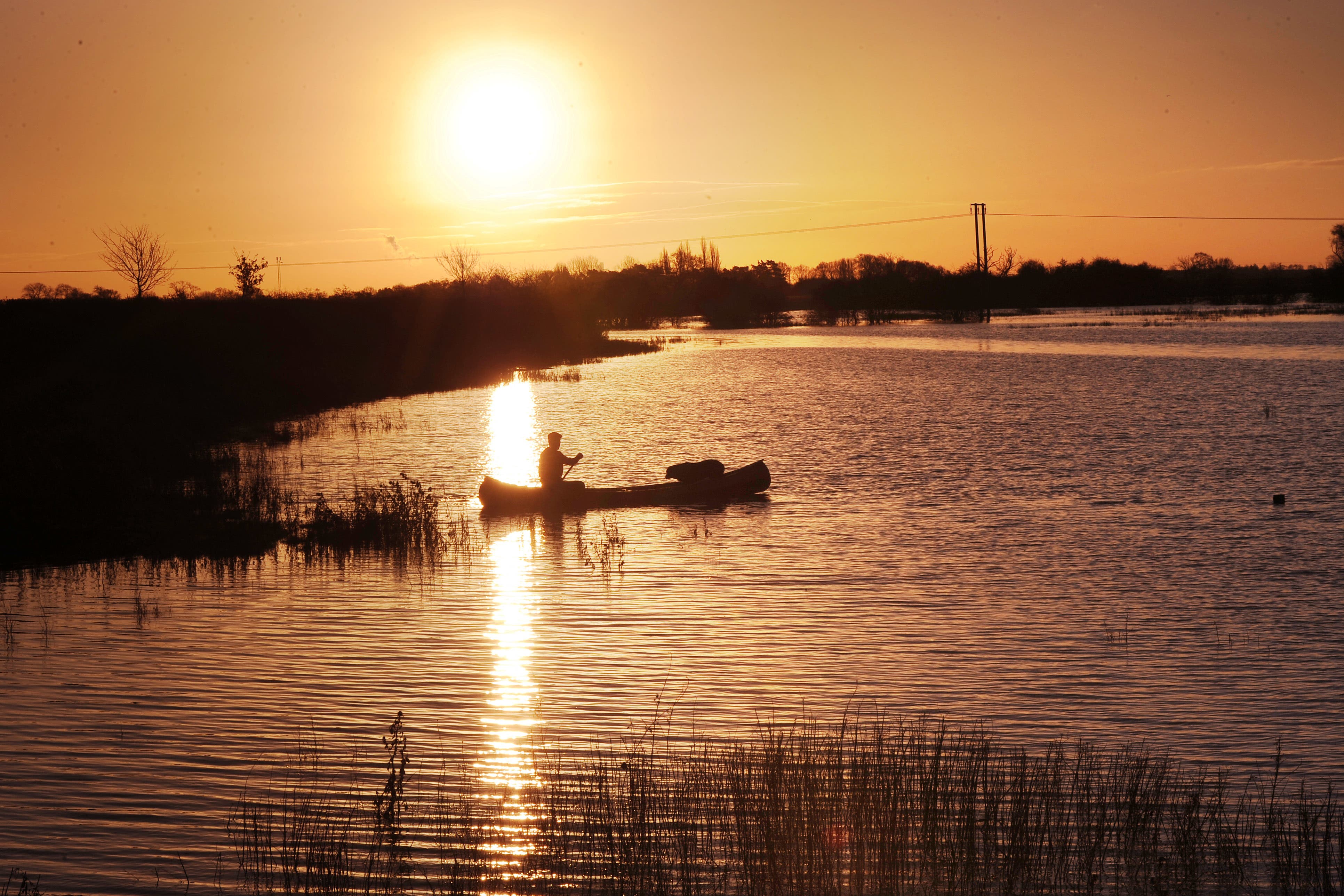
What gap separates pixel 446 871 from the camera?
6.44 m

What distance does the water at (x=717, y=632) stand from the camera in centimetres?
856

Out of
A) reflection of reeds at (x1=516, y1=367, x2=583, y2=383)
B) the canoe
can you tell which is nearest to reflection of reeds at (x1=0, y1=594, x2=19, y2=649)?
the canoe

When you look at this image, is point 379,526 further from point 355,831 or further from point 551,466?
point 355,831

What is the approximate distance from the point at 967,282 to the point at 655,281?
54.4m

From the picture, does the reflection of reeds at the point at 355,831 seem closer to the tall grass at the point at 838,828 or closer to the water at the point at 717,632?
the tall grass at the point at 838,828

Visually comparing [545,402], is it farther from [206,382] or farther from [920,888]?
[920,888]

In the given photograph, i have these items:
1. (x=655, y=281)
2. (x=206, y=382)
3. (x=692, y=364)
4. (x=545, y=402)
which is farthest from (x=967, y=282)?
(x=206, y=382)

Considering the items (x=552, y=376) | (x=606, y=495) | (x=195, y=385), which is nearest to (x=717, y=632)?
(x=606, y=495)

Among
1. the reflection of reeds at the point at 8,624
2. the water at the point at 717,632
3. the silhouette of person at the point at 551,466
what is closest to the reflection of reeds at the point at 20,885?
the water at the point at 717,632

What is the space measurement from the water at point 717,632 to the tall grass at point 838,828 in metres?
0.64

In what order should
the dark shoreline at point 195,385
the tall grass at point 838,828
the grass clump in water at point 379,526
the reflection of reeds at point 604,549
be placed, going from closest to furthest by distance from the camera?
the tall grass at point 838,828 → the reflection of reeds at point 604,549 → the grass clump in water at point 379,526 → the dark shoreline at point 195,385

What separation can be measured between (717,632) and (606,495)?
9.22m

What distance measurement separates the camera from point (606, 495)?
21.3 meters

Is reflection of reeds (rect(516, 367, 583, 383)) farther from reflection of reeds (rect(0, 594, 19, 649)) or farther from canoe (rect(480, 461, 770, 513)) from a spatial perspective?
reflection of reeds (rect(0, 594, 19, 649))
